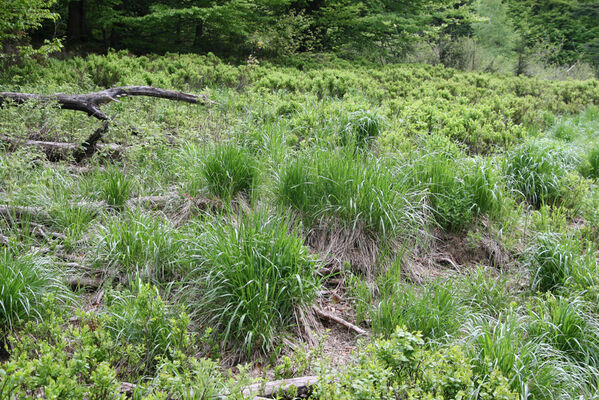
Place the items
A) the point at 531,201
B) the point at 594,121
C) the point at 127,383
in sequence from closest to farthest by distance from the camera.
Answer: the point at 127,383, the point at 531,201, the point at 594,121

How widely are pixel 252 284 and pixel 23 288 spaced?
1366 mm

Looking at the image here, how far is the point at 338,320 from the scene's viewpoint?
10.5 feet

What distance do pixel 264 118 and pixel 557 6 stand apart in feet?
103

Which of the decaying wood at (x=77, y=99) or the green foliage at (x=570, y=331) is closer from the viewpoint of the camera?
the green foliage at (x=570, y=331)

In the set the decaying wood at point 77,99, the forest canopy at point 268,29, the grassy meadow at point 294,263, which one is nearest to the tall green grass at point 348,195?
the grassy meadow at point 294,263

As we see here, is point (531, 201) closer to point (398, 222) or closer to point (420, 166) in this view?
point (420, 166)

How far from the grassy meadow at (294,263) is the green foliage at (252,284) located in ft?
0.05

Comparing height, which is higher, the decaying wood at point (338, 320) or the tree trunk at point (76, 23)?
the tree trunk at point (76, 23)

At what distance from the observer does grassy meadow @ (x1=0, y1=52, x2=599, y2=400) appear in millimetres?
2326

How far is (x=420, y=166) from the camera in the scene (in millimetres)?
4703

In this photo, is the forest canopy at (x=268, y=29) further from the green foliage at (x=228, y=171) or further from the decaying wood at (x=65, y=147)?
the green foliage at (x=228, y=171)

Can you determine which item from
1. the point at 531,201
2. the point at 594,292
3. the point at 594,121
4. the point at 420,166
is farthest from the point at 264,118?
the point at 594,121

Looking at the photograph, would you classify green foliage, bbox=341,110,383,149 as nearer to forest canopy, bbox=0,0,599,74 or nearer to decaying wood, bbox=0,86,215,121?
decaying wood, bbox=0,86,215,121

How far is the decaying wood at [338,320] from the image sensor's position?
3141 millimetres
